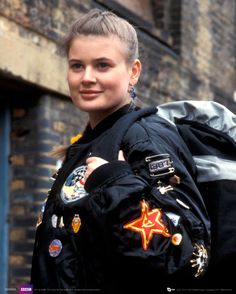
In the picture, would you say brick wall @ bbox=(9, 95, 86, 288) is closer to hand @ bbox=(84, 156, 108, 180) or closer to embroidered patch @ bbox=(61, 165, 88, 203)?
embroidered patch @ bbox=(61, 165, 88, 203)

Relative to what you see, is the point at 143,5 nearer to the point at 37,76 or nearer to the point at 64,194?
the point at 37,76

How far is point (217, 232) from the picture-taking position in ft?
6.15

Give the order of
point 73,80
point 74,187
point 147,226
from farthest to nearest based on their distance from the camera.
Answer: point 73,80 < point 74,187 < point 147,226

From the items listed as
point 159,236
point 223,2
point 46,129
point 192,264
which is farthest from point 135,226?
point 223,2

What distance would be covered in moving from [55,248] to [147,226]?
30 centimetres

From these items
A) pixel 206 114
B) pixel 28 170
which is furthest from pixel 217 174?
pixel 28 170

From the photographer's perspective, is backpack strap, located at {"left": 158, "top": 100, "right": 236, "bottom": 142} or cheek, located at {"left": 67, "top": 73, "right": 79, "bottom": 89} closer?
cheek, located at {"left": 67, "top": 73, "right": 79, "bottom": 89}

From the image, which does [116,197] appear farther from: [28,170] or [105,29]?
[28,170]

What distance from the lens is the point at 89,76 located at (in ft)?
6.26

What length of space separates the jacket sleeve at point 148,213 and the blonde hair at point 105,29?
0.35 meters

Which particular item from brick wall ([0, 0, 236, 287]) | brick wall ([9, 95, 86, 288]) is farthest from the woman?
brick wall ([9, 95, 86, 288])

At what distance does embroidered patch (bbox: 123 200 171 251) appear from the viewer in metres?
1.60

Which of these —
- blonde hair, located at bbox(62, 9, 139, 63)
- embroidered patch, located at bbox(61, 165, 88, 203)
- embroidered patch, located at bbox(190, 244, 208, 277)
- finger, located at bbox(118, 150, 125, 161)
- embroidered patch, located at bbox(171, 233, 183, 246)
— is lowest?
embroidered patch, located at bbox(190, 244, 208, 277)

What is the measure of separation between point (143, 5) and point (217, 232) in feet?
17.9
